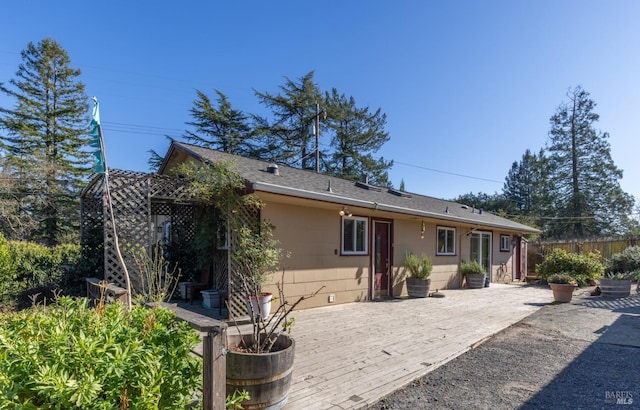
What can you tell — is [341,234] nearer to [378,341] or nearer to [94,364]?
[378,341]

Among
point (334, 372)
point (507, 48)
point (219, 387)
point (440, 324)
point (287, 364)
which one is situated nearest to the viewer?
point (219, 387)

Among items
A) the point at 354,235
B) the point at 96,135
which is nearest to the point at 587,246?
the point at 354,235

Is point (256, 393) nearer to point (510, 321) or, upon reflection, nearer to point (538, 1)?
point (510, 321)

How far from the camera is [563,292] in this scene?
899cm

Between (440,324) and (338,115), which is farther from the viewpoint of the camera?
(338,115)

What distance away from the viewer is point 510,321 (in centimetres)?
668

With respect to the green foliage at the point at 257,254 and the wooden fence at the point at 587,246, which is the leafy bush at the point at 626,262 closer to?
the wooden fence at the point at 587,246

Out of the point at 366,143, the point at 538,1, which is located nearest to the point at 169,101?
the point at 366,143

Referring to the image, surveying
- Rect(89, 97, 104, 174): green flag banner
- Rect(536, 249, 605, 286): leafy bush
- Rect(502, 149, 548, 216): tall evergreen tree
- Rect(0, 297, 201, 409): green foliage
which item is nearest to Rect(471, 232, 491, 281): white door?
Rect(536, 249, 605, 286): leafy bush

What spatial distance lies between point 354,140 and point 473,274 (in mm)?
14920

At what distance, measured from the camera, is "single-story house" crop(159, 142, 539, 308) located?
23.7 ft

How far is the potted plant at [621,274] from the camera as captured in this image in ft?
31.2

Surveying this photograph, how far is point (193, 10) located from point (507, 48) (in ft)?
31.2

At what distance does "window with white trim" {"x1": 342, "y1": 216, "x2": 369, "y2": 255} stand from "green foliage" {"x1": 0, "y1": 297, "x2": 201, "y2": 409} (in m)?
6.19
